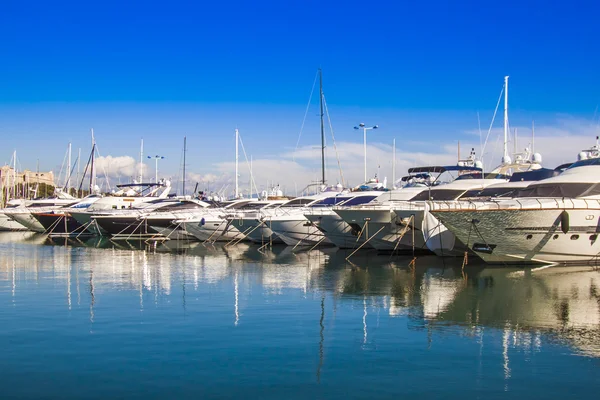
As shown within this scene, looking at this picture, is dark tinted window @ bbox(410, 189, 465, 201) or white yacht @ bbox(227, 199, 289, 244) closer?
dark tinted window @ bbox(410, 189, 465, 201)

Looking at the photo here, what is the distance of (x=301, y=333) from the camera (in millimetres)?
14789

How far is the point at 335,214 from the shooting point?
3709 cm

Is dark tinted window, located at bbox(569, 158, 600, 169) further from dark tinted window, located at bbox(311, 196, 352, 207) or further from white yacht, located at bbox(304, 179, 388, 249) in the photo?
dark tinted window, located at bbox(311, 196, 352, 207)

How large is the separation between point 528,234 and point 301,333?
47.7 feet

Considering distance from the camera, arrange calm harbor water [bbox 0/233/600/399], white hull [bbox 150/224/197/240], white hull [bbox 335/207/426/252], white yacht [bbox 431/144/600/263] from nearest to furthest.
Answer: calm harbor water [bbox 0/233/600/399] < white yacht [bbox 431/144/600/263] < white hull [bbox 335/207/426/252] < white hull [bbox 150/224/197/240]

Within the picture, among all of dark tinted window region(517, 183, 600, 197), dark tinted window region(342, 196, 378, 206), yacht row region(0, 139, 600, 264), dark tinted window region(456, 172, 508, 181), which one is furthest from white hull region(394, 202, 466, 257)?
dark tinted window region(456, 172, 508, 181)

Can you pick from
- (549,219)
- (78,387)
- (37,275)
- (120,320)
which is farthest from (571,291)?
(37,275)

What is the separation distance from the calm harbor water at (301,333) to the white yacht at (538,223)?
0.97 meters

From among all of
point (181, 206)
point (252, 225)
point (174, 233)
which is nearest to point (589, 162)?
point (252, 225)

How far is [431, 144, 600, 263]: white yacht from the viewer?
25438 millimetres

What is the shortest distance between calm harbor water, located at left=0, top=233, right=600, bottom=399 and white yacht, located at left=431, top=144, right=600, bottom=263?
97 cm

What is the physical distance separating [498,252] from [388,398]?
707 inches

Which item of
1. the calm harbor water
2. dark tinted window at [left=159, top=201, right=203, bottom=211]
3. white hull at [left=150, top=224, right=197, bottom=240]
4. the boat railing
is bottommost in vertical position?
the calm harbor water

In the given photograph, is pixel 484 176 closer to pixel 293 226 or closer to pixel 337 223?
pixel 337 223
